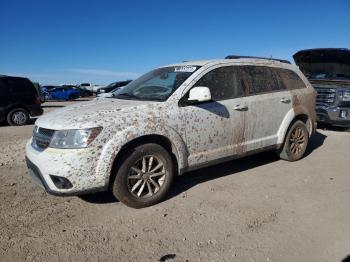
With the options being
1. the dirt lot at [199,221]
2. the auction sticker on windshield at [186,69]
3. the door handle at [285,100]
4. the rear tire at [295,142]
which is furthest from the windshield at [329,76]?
the auction sticker on windshield at [186,69]

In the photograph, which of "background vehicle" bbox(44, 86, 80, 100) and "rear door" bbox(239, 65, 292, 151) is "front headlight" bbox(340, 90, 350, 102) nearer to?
"rear door" bbox(239, 65, 292, 151)

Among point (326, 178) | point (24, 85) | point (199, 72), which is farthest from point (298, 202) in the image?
point (24, 85)

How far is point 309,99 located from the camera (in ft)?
21.0

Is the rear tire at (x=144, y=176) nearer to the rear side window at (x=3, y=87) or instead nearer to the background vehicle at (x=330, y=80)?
the background vehicle at (x=330, y=80)

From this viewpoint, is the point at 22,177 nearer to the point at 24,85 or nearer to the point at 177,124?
the point at 177,124

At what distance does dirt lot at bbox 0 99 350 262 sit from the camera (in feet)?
10.8

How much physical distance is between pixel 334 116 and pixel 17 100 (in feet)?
33.7

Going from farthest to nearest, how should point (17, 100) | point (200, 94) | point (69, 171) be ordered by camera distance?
point (17, 100)
point (200, 94)
point (69, 171)

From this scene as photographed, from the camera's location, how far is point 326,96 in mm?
9375

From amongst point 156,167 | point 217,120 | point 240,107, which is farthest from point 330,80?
point 156,167

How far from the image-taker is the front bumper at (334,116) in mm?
8984

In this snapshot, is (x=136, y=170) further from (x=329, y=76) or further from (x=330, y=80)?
(x=329, y=76)

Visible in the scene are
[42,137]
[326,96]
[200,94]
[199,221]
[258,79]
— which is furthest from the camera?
[326,96]

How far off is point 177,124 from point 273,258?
6.41 feet
